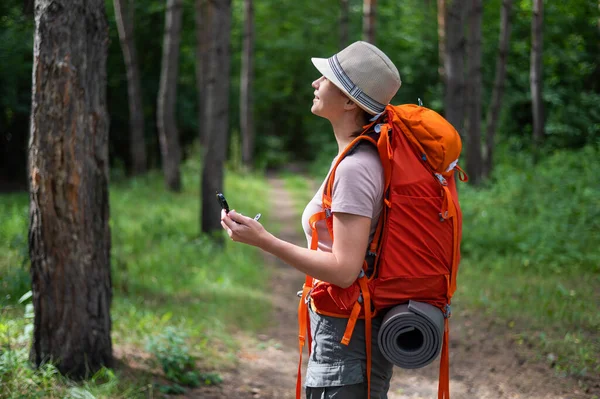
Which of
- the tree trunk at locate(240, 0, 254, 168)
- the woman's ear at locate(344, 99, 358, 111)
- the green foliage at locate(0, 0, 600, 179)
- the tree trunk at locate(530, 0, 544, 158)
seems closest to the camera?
the woman's ear at locate(344, 99, 358, 111)

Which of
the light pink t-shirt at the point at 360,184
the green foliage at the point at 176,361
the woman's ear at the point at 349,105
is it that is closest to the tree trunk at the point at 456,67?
the green foliage at the point at 176,361

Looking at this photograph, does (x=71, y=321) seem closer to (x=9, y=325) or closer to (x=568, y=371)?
(x=9, y=325)

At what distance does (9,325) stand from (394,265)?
134 inches

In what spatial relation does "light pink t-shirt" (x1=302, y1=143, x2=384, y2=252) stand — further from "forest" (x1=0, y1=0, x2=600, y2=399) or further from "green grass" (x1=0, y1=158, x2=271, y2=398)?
"green grass" (x1=0, y1=158, x2=271, y2=398)

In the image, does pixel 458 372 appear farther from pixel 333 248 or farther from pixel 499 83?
pixel 499 83

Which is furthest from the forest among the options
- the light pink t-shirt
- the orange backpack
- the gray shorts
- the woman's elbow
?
the gray shorts

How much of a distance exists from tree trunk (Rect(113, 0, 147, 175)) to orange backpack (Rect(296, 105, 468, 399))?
46.4 feet

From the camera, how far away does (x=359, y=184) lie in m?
2.38

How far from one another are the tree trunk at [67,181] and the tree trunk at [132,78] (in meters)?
11.9

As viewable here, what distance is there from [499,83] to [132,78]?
9015 mm

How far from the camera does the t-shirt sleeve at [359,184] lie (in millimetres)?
2354

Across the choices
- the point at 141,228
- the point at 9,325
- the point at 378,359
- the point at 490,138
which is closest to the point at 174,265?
the point at 141,228

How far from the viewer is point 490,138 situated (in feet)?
50.0

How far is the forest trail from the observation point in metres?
4.96
